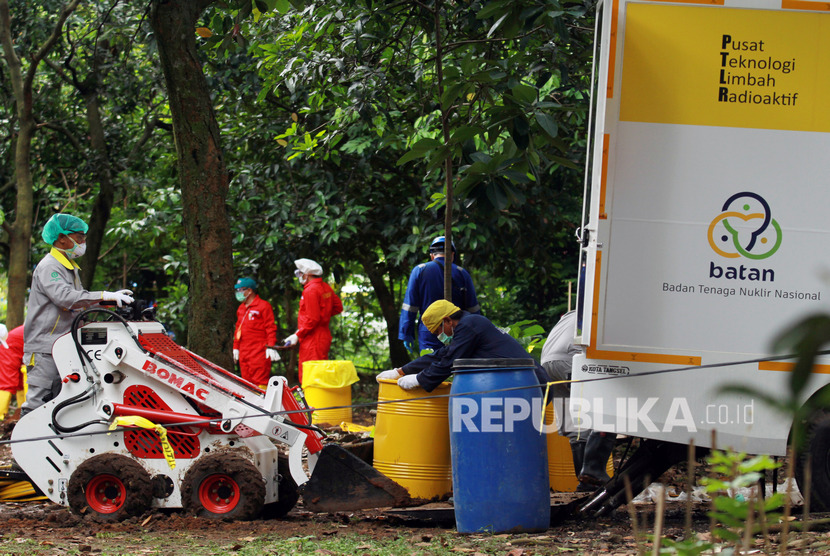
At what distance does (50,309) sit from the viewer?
21.4 ft

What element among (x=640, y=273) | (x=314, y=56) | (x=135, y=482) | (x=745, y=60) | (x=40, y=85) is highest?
(x=40, y=85)

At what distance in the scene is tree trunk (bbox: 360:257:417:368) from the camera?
1496 centimetres

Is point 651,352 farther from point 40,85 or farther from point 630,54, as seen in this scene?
point 40,85

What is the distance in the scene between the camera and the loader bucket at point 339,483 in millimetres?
5852

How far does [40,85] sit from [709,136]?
48.7 feet

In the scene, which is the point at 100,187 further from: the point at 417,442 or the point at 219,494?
the point at 417,442

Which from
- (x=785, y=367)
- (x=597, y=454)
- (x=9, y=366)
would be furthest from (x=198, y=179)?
(x=785, y=367)

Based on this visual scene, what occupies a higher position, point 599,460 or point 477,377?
point 477,377

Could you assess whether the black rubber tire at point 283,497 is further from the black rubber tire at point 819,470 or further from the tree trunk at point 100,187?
the tree trunk at point 100,187

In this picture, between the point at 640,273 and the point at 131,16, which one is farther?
the point at 131,16

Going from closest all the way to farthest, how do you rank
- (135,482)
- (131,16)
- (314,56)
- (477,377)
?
(477,377)
(135,482)
(314,56)
(131,16)

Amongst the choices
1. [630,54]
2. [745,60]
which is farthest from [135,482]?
[745,60]

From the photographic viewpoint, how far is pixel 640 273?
5.19 metres

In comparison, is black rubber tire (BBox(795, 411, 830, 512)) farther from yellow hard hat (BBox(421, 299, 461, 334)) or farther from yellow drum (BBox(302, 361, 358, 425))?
yellow drum (BBox(302, 361, 358, 425))
